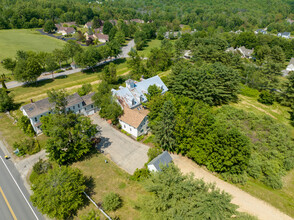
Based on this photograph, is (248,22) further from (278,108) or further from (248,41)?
(278,108)

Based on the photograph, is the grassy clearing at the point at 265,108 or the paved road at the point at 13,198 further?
the grassy clearing at the point at 265,108

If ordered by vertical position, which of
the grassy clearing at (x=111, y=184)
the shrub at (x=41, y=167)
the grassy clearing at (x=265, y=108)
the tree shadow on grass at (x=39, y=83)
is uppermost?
the shrub at (x=41, y=167)

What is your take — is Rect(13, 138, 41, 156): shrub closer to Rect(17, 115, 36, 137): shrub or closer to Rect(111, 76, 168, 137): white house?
Rect(17, 115, 36, 137): shrub

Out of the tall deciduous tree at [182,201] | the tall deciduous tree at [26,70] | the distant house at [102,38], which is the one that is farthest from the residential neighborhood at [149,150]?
the distant house at [102,38]

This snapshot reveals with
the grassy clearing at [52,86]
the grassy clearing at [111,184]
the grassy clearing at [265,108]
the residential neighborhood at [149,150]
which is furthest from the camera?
the grassy clearing at [52,86]

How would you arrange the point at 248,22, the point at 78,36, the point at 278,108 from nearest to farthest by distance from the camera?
the point at 278,108
the point at 78,36
the point at 248,22

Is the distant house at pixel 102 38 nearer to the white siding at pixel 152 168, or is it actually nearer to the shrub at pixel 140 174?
the white siding at pixel 152 168

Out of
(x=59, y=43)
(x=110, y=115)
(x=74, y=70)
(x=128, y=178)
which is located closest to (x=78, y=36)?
(x=59, y=43)
